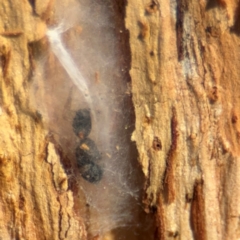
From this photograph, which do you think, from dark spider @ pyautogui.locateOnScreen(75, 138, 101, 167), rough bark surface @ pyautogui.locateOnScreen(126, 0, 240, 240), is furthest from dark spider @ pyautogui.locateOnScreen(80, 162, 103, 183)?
rough bark surface @ pyautogui.locateOnScreen(126, 0, 240, 240)

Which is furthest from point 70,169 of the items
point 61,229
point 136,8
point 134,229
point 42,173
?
point 136,8

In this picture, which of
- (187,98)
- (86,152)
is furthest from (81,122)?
(187,98)

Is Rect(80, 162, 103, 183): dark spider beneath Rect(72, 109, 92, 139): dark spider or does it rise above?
beneath

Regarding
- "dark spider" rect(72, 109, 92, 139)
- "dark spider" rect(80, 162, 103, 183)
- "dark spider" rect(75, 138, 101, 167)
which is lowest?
"dark spider" rect(80, 162, 103, 183)

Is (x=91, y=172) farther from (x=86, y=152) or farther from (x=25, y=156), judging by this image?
(x=25, y=156)

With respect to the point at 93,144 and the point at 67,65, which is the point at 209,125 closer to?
the point at 93,144

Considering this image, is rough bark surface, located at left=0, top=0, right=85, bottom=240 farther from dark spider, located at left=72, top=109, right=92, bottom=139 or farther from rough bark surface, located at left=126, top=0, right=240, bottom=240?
rough bark surface, located at left=126, top=0, right=240, bottom=240

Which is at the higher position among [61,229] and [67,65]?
[67,65]

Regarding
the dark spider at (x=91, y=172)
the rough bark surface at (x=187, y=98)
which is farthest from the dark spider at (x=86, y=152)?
the rough bark surface at (x=187, y=98)
